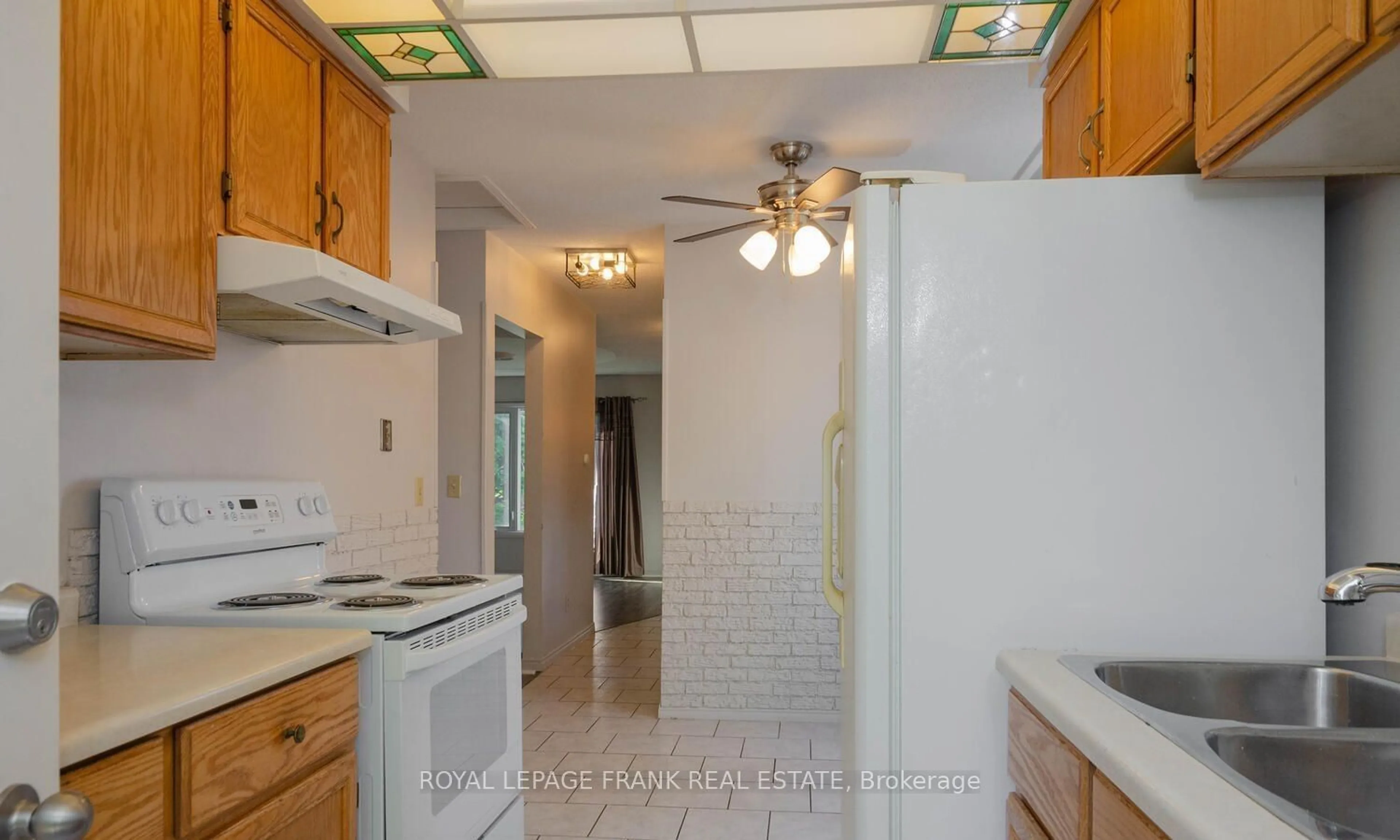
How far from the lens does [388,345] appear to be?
3109 millimetres

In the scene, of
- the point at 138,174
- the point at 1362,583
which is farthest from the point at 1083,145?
the point at 138,174

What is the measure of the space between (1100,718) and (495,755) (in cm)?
156

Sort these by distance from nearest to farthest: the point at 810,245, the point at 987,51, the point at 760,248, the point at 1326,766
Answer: the point at 1326,766
the point at 987,51
the point at 810,245
the point at 760,248

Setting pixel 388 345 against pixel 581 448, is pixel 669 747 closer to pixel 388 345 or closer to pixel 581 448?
pixel 388 345

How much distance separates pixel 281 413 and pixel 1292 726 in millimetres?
Result: 2352

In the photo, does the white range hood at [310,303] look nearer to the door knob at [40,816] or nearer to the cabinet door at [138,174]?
the cabinet door at [138,174]

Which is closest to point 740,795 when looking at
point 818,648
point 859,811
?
point 818,648

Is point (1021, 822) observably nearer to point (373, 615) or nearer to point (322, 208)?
point (373, 615)

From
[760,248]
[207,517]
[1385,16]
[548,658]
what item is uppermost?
[760,248]

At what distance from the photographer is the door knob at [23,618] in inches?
28.1

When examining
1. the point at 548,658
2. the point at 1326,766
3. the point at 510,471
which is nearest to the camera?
the point at 1326,766

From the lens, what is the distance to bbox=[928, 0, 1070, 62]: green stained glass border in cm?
206

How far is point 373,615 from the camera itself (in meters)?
1.80

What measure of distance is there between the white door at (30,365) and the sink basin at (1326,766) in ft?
3.94
